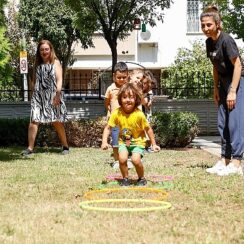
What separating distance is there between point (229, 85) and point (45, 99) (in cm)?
417

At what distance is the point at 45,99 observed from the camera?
10242 mm

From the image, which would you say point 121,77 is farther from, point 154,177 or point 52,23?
point 52,23

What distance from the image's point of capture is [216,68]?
7.20m

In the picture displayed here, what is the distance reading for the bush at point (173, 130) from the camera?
40.6 feet

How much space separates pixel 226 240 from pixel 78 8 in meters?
11.0

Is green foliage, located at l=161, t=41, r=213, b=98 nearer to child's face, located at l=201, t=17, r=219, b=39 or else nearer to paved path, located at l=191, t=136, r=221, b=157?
paved path, located at l=191, t=136, r=221, b=157

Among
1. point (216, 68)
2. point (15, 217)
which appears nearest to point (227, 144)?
point (216, 68)

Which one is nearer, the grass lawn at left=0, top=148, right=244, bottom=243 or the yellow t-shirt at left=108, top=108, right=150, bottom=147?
the grass lawn at left=0, top=148, right=244, bottom=243

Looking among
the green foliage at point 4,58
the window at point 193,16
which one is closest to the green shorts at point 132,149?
the green foliage at point 4,58

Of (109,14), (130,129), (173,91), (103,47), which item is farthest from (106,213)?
(103,47)

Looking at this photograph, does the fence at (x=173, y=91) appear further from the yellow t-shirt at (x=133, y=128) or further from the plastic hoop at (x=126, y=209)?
the plastic hoop at (x=126, y=209)

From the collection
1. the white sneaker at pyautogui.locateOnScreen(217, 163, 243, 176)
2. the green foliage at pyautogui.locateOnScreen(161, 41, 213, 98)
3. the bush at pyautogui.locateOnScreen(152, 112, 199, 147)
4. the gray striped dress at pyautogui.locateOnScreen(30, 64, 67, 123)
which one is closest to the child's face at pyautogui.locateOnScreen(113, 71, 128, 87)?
the white sneaker at pyautogui.locateOnScreen(217, 163, 243, 176)

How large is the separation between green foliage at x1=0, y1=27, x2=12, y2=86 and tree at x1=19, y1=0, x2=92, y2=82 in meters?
21.0

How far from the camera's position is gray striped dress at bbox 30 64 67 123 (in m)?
10.1
